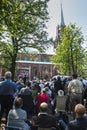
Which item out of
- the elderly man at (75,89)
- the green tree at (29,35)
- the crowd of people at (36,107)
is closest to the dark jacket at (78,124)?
the crowd of people at (36,107)

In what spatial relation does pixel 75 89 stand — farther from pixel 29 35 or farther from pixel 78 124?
pixel 29 35

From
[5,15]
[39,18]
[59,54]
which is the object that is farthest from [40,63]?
[5,15]

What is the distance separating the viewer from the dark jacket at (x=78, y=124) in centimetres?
820

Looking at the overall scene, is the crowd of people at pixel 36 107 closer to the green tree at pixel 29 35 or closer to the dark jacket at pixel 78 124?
the dark jacket at pixel 78 124

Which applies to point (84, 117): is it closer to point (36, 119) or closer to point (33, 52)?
point (36, 119)

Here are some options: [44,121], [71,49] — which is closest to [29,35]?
[71,49]

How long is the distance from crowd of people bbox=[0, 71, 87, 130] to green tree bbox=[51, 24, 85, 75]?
37.2 metres

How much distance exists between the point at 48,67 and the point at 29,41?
3137 inches

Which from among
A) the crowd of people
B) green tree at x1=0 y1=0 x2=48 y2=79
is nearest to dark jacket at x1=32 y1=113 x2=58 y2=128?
the crowd of people

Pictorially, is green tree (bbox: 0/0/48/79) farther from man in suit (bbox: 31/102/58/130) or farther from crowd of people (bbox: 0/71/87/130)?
man in suit (bbox: 31/102/58/130)

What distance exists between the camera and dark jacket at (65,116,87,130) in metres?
8.20

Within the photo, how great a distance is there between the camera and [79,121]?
326 inches

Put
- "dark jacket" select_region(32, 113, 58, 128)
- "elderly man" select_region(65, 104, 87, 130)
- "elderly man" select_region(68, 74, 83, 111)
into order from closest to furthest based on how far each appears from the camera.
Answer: "elderly man" select_region(65, 104, 87, 130) < "dark jacket" select_region(32, 113, 58, 128) < "elderly man" select_region(68, 74, 83, 111)

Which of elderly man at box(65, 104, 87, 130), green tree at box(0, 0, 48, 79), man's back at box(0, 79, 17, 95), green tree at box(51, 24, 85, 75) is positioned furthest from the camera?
green tree at box(51, 24, 85, 75)
